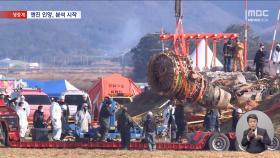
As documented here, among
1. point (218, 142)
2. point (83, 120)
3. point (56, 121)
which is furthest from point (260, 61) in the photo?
point (56, 121)

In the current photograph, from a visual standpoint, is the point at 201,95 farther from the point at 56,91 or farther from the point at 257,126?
the point at 257,126

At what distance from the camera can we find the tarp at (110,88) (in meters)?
57.5

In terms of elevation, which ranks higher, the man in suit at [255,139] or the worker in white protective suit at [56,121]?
the man in suit at [255,139]

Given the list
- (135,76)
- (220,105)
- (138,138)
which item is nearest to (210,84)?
(220,105)

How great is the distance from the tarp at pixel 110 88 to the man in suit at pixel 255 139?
37.9 m

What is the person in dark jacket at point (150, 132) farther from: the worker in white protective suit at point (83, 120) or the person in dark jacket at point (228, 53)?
the person in dark jacket at point (228, 53)

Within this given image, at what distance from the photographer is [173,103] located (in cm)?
4525

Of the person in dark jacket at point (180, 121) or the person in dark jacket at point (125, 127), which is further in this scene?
the person in dark jacket at point (180, 121)

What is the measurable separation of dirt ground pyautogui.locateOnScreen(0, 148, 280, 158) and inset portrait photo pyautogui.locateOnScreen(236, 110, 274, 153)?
1490 centimetres

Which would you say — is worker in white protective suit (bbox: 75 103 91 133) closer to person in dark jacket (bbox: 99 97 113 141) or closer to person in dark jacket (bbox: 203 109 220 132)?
person in dark jacket (bbox: 99 97 113 141)

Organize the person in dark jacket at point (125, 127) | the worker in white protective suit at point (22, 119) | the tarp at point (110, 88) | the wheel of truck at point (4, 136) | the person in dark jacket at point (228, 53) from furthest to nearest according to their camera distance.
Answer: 1. the tarp at point (110, 88)
2. the person in dark jacket at point (228, 53)
3. the worker in white protective suit at point (22, 119)
4. the person in dark jacket at point (125, 127)
5. the wheel of truck at point (4, 136)

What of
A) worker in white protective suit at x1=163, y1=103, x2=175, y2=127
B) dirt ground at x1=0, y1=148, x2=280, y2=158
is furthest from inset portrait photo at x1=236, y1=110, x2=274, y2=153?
worker in white protective suit at x1=163, y1=103, x2=175, y2=127

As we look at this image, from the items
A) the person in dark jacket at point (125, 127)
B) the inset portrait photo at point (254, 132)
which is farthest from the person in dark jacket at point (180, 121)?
the inset portrait photo at point (254, 132)

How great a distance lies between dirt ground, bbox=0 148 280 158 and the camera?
32969 mm
